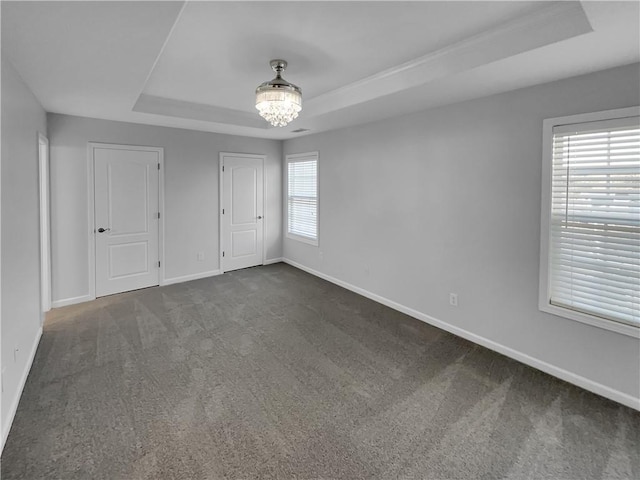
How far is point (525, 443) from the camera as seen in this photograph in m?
2.00

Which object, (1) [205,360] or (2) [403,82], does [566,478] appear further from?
(2) [403,82]

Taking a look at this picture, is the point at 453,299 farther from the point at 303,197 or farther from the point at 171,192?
the point at 171,192

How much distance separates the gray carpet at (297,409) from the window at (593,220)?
682 mm

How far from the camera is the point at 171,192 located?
16.3 feet

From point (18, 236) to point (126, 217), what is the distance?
7.34ft

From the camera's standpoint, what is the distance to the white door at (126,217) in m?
4.40

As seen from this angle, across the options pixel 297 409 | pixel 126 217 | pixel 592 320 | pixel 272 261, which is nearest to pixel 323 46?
pixel 297 409

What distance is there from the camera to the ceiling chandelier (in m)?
2.62

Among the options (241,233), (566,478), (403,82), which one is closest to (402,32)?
(403,82)

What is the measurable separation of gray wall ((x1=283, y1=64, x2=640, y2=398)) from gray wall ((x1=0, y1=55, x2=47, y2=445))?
3.46 m

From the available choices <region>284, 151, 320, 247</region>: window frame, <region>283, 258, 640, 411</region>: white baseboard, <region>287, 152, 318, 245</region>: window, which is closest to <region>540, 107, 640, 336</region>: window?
<region>283, 258, 640, 411</region>: white baseboard

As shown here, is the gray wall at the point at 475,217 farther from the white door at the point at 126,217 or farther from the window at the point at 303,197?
the white door at the point at 126,217

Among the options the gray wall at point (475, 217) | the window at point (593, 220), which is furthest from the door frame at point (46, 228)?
the window at point (593, 220)

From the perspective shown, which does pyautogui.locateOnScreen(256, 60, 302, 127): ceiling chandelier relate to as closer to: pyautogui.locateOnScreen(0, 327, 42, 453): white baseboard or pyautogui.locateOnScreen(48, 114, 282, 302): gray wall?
pyautogui.locateOnScreen(0, 327, 42, 453): white baseboard
